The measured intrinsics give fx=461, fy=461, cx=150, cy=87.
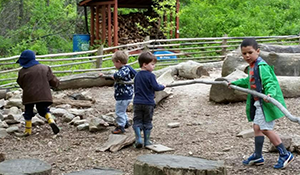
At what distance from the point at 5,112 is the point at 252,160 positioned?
4.84 meters

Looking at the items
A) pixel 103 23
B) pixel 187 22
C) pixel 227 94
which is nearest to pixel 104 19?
pixel 103 23

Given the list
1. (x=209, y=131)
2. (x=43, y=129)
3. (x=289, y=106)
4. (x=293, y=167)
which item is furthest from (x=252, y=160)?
(x=43, y=129)

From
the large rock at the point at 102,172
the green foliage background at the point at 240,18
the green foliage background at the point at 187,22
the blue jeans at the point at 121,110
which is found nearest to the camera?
the large rock at the point at 102,172

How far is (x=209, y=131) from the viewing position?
6883 mm

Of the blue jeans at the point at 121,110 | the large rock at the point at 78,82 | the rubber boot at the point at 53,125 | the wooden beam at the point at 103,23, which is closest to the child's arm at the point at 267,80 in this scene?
the blue jeans at the point at 121,110

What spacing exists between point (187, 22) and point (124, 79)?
15.5 m

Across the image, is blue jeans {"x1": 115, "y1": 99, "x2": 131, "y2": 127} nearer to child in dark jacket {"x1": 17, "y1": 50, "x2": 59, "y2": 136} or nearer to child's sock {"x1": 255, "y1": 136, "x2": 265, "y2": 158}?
child in dark jacket {"x1": 17, "y1": 50, "x2": 59, "y2": 136}

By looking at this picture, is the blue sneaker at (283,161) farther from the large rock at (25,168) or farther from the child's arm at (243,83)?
the large rock at (25,168)

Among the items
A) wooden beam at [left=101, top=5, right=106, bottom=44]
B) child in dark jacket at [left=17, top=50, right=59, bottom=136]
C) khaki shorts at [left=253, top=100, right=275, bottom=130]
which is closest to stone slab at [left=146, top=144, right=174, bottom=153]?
khaki shorts at [left=253, top=100, right=275, bottom=130]

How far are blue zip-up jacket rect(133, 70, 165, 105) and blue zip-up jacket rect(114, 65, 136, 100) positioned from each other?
668 mm

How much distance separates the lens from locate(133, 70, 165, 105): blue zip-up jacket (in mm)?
5895

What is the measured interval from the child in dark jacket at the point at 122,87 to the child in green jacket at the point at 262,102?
7.11ft

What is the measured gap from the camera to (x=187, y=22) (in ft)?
71.2

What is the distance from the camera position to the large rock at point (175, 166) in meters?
4.16
